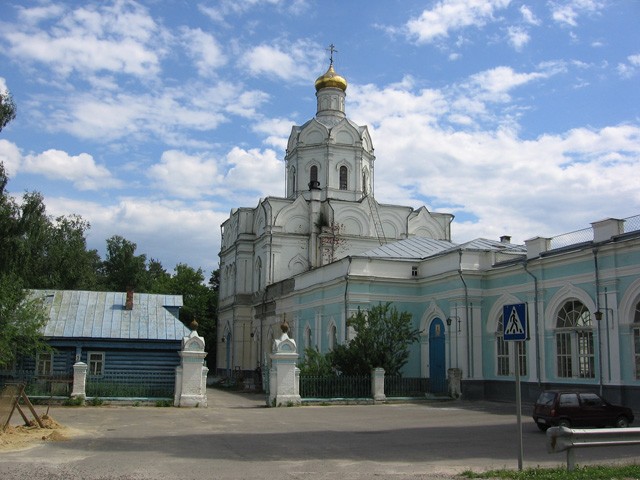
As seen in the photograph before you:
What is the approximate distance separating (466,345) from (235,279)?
22658 mm

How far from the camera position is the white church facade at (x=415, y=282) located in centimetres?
2192

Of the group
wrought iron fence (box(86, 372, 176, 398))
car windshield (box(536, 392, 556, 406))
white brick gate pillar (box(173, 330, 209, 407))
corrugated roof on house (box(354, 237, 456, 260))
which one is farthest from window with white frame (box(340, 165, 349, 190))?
car windshield (box(536, 392, 556, 406))

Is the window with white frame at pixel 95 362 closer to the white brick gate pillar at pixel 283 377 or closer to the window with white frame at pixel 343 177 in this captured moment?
the white brick gate pillar at pixel 283 377

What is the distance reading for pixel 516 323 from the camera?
1019 centimetres

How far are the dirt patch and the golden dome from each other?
111 ft

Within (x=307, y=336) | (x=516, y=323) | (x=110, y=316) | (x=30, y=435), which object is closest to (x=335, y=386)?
(x=110, y=316)

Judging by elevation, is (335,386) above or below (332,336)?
below

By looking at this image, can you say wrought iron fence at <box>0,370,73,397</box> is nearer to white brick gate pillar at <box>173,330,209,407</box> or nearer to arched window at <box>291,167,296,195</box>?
white brick gate pillar at <box>173,330,209,407</box>

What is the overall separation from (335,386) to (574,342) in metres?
8.20

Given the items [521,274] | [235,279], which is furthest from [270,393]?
[235,279]

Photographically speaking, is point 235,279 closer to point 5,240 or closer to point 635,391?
point 5,240

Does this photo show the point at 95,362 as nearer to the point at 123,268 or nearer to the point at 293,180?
the point at 293,180

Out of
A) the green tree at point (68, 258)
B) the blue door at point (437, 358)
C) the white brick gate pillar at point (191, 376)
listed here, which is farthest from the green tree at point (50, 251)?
the blue door at point (437, 358)

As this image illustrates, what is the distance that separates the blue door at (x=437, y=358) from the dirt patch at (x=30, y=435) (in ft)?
52.9
